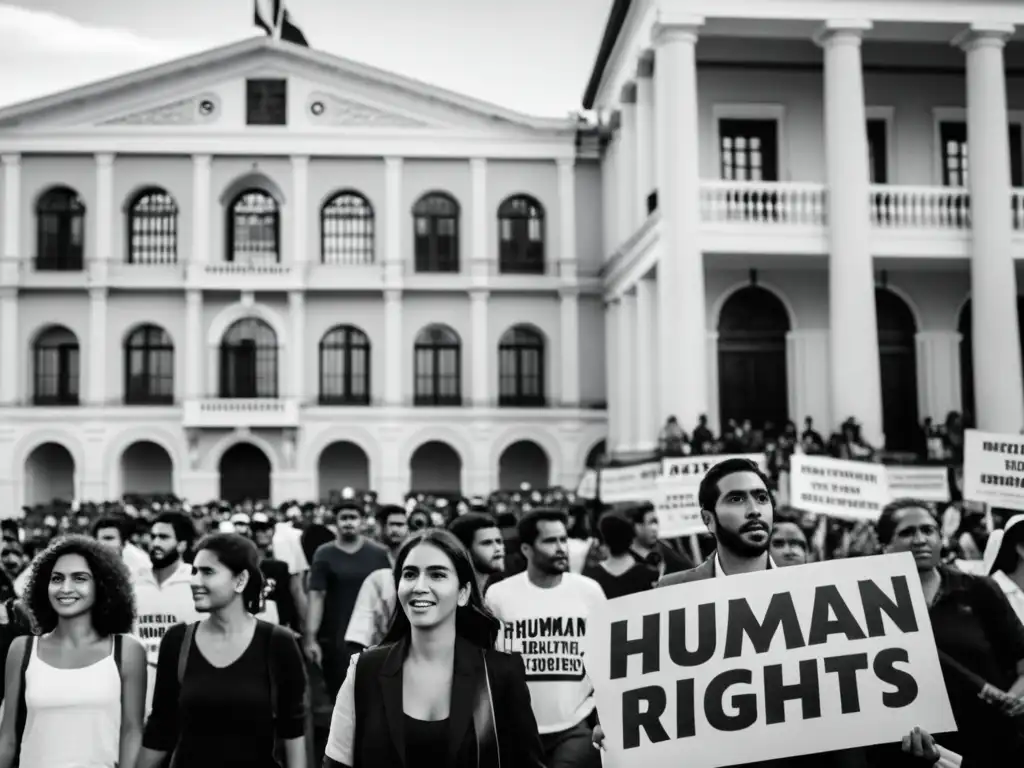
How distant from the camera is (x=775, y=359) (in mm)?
27547

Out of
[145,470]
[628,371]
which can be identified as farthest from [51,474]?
[628,371]

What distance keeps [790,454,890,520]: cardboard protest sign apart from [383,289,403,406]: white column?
73.0ft

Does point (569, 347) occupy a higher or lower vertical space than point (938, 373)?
higher

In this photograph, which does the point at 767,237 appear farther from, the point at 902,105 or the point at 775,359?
the point at 902,105

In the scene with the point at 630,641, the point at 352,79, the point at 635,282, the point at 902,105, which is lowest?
the point at 630,641

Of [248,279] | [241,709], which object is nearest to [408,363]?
[248,279]

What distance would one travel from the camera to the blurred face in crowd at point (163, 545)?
23.5 feet

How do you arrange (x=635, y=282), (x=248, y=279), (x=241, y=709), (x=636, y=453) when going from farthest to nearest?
(x=248, y=279) < (x=635, y=282) < (x=636, y=453) < (x=241, y=709)

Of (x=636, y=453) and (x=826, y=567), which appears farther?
(x=636, y=453)

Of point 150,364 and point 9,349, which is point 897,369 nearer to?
point 150,364

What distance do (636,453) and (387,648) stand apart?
22624mm

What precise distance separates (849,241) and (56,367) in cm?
2152

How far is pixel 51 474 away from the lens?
114 feet

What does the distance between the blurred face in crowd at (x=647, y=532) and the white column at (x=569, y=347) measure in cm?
2446
